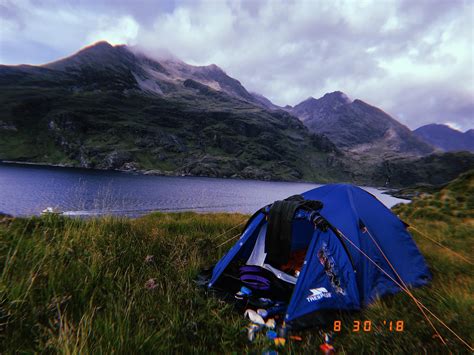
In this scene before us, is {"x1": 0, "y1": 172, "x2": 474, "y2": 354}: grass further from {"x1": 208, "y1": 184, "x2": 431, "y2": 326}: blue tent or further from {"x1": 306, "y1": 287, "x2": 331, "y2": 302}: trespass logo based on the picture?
{"x1": 306, "y1": 287, "x2": 331, "y2": 302}: trespass logo

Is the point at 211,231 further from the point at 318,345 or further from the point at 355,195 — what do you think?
the point at 318,345

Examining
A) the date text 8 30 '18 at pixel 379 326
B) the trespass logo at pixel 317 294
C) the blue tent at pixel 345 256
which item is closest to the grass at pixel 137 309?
the date text 8 30 '18 at pixel 379 326

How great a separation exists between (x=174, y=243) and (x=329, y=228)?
15.4 feet

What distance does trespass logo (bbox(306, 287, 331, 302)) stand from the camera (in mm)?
4352

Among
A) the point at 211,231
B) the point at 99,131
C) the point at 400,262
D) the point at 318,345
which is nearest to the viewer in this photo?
the point at 318,345

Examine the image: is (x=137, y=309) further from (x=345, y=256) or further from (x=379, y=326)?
(x=345, y=256)

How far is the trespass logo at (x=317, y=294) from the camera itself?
4.35m

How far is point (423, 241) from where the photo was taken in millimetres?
8578

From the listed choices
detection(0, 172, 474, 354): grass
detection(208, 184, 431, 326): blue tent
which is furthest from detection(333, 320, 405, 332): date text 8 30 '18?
detection(208, 184, 431, 326): blue tent

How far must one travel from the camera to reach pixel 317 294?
4.41 meters

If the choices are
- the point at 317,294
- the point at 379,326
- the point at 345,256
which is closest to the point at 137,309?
the point at 317,294

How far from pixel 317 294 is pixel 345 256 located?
109cm

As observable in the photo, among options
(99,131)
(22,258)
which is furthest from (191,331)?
(99,131)

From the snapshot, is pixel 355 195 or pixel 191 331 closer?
pixel 191 331
